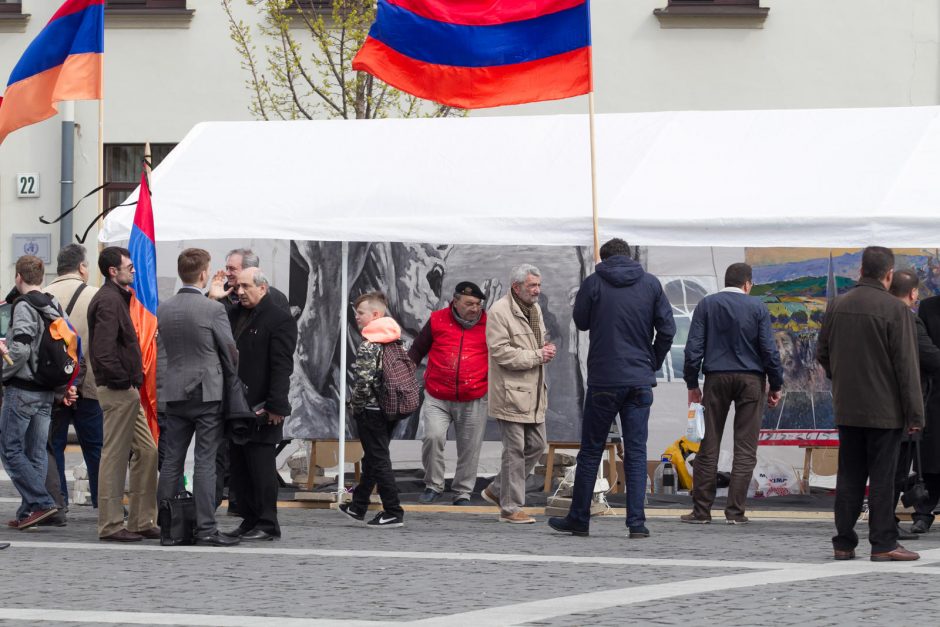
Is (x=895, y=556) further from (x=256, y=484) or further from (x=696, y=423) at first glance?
(x=256, y=484)

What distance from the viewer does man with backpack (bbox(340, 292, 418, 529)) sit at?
1052 centimetres

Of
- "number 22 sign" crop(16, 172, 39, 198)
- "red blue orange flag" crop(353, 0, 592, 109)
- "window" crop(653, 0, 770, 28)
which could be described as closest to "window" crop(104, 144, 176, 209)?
"number 22 sign" crop(16, 172, 39, 198)

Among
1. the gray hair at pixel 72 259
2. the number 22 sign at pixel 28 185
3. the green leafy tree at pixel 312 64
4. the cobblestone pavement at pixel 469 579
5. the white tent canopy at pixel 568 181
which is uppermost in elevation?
the green leafy tree at pixel 312 64

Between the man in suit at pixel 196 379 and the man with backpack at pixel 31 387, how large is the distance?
3.58 ft

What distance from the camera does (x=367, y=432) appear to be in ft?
34.7

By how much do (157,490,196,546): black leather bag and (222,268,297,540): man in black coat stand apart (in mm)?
264

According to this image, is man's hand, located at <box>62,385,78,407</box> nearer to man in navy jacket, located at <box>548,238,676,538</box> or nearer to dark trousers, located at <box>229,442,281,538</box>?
dark trousers, located at <box>229,442,281,538</box>

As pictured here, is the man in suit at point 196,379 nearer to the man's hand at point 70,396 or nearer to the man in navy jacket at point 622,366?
the man's hand at point 70,396

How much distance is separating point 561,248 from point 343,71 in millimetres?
5261

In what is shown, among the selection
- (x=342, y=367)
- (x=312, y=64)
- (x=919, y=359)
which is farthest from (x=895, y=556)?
(x=312, y=64)

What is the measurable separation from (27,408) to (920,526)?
5.72 meters

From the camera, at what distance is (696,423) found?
1120 centimetres

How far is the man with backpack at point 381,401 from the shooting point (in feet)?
34.5

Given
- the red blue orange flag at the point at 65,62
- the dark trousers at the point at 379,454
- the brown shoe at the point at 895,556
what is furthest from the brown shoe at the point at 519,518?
the red blue orange flag at the point at 65,62
